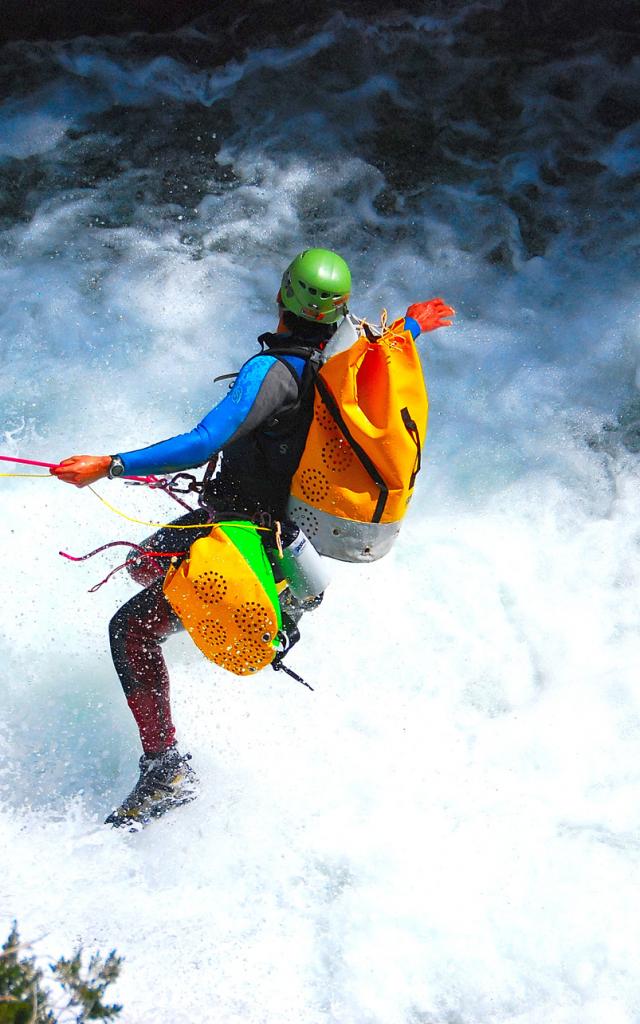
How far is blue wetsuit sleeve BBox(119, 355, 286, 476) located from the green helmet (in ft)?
0.99

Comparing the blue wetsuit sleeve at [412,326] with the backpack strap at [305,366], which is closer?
the backpack strap at [305,366]

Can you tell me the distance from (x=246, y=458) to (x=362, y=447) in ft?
1.29

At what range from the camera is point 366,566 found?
4801 mm

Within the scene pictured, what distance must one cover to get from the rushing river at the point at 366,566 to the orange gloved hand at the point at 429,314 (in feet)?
5.03

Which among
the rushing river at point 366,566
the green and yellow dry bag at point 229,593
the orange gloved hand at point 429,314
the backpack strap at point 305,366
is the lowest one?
the rushing river at point 366,566

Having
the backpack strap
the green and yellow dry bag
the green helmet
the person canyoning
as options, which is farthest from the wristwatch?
the green helmet

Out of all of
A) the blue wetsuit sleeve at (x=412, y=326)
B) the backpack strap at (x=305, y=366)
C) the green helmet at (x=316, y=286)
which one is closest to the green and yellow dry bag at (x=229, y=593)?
the backpack strap at (x=305, y=366)

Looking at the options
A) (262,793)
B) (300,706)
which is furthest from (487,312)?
(262,793)

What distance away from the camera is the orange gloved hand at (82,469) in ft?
9.11

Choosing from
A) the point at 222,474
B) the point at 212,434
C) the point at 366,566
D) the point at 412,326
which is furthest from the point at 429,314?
the point at 366,566

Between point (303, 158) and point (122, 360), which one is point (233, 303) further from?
point (303, 158)

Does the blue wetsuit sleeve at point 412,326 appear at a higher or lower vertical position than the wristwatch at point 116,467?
higher

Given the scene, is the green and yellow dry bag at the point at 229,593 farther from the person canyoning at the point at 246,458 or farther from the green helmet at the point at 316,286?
the green helmet at the point at 316,286

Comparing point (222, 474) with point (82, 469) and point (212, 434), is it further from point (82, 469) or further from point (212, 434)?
point (82, 469)
